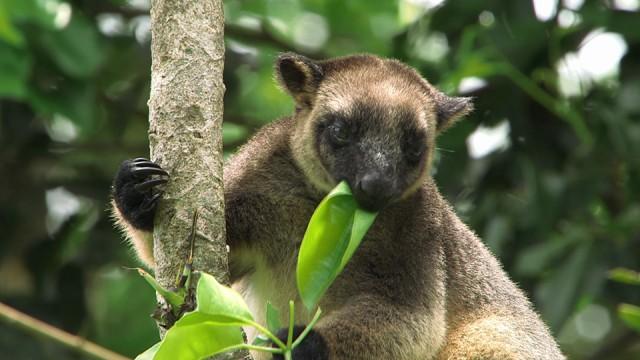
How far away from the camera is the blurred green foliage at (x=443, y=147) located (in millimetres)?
9422

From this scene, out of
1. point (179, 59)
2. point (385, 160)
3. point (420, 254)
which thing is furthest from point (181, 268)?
point (420, 254)

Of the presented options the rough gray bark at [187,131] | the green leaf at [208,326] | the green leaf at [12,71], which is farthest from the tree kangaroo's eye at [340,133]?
the green leaf at [12,71]

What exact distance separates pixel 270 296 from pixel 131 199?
1.44 m

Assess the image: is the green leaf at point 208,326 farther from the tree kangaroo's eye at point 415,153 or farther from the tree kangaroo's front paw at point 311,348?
the tree kangaroo's eye at point 415,153

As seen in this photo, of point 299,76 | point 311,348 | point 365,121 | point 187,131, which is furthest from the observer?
point 299,76

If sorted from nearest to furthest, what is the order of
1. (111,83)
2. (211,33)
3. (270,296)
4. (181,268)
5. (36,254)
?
(181,268)
(211,33)
(270,296)
(36,254)
(111,83)

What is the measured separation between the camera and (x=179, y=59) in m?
5.54

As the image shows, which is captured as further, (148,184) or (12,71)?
(12,71)

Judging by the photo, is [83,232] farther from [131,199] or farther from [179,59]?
[179,59]

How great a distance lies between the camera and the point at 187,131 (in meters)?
5.43

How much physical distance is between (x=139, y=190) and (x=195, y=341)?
77.5 inches

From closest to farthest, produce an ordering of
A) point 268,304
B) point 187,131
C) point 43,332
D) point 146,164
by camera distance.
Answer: point 268,304
point 187,131
point 146,164
point 43,332

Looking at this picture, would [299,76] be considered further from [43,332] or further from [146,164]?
[43,332]

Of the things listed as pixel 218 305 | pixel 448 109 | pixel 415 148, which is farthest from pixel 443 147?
pixel 218 305
